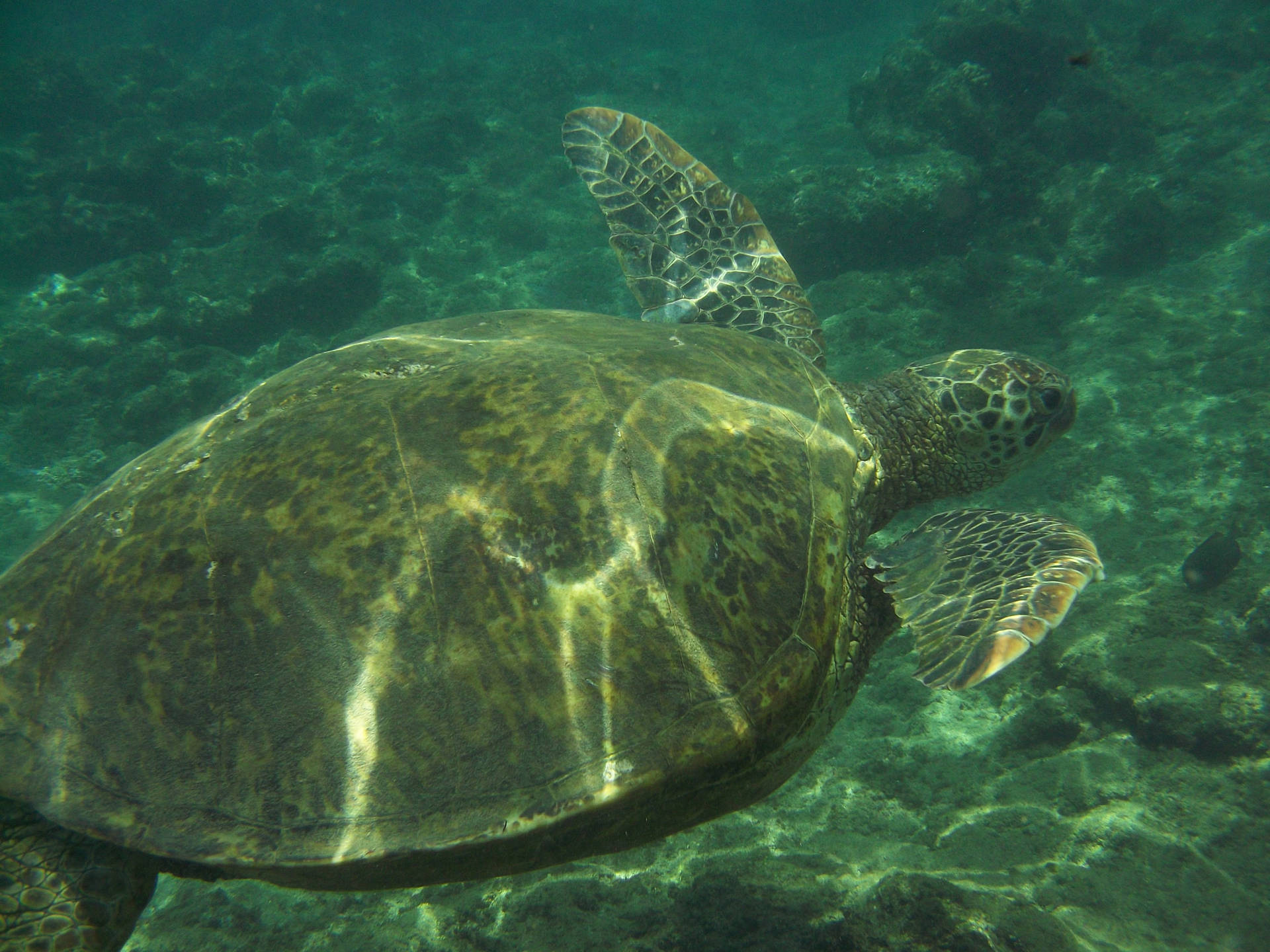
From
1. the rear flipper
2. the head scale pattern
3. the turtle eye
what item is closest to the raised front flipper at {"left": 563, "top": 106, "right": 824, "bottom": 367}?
the head scale pattern

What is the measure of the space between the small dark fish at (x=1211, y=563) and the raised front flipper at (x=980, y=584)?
257 cm

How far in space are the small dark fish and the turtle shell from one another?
14.3 feet

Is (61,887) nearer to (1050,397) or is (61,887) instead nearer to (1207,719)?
(1050,397)

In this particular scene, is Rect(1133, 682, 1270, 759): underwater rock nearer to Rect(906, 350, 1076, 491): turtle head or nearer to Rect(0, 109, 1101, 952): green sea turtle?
Rect(906, 350, 1076, 491): turtle head

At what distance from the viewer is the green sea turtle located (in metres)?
1.80

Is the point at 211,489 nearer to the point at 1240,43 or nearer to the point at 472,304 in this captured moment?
the point at 472,304

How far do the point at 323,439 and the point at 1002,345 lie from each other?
7.75 m

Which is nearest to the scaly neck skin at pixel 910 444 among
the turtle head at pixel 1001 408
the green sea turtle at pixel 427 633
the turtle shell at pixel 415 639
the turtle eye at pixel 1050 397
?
the turtle head at pixel 1001 408

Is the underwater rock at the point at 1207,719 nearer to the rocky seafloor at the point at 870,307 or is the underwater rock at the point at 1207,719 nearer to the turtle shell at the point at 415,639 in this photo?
the rocky seafloor at the point at 870,307

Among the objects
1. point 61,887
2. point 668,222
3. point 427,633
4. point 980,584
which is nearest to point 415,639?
point 427,633

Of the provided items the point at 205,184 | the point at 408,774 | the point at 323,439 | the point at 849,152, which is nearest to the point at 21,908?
the point at 408,774

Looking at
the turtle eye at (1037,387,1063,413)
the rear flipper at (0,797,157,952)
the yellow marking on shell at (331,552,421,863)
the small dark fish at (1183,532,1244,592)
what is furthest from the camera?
the small dark fish at (1183,532,1244,592)

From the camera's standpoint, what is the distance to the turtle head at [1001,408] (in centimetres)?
380

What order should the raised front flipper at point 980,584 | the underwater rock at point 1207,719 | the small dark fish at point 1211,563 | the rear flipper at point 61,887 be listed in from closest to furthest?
the rear flipper at point 61,887 < the raised front flipper at point 980,584 < the underwater rock at point 1207,719 < the small dark fish at point 1211,563
